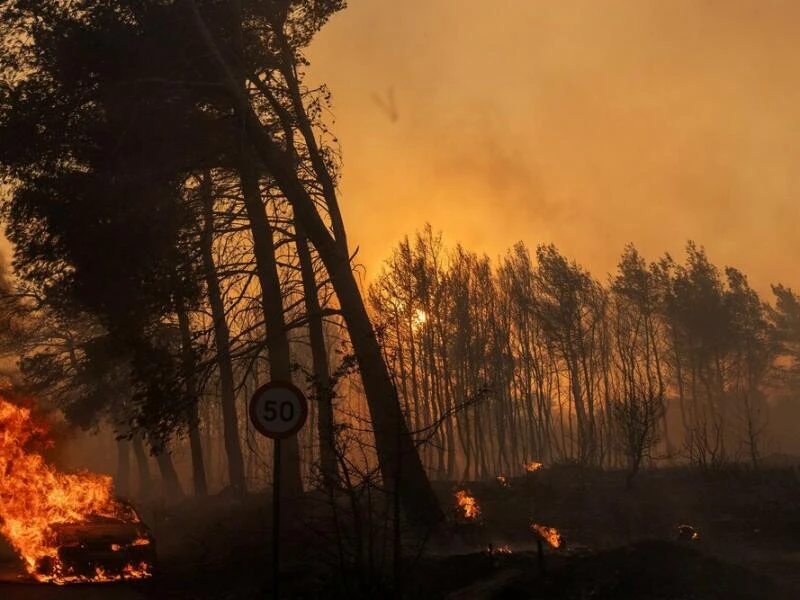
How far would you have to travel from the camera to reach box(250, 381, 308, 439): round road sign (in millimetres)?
8750

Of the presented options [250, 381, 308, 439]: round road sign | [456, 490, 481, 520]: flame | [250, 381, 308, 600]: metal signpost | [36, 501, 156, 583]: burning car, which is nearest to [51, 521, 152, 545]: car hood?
[36, 501, 156, 583]: burning car

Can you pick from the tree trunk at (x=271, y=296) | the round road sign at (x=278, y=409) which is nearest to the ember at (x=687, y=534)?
the tree trunk at (x=271, y=296)

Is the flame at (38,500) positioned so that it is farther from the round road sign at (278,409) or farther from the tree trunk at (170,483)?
the tree trunk at (170,483)

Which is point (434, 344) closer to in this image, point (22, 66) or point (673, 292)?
point (673, 292)

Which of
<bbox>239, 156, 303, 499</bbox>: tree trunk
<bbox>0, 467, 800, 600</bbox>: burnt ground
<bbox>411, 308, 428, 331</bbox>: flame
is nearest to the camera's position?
<bbox>0, 467, 800, 600</bbox>: burnt ground

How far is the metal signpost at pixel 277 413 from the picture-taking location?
875cm

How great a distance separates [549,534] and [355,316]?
5981mm

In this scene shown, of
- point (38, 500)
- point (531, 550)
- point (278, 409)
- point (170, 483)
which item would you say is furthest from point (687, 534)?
point (170, 483)

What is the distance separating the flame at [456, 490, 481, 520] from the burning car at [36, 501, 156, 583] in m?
6.78

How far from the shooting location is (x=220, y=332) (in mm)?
20375

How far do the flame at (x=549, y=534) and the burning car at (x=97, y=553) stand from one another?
7.50 m

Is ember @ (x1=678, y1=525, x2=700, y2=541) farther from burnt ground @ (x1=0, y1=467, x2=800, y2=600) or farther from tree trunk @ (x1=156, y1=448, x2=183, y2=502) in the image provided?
tree trunk @ (x1=156, y1=448, x2=183, y2=502)

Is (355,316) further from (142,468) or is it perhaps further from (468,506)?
(142,468)

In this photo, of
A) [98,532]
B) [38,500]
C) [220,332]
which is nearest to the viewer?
[98,532]
